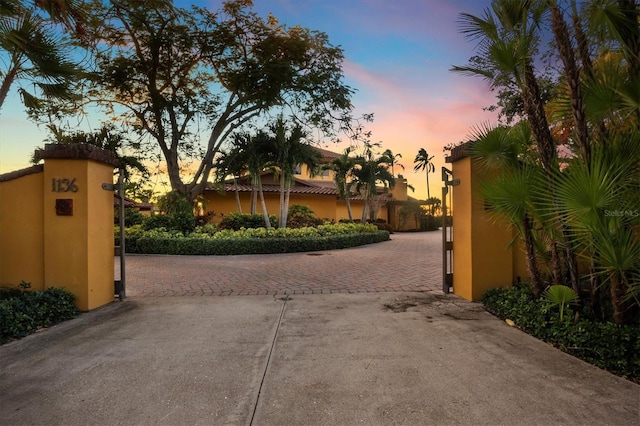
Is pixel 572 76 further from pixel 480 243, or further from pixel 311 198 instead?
pixel 311 198

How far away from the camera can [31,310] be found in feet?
14.1

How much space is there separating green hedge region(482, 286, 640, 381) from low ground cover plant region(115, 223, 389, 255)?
33.0ft

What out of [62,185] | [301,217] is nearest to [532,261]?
[62,185]

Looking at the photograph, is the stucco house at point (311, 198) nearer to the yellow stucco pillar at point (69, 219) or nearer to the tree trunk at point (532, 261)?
the yellow stucco pillar at point (69, 219)

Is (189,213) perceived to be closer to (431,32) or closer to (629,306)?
(431,32)

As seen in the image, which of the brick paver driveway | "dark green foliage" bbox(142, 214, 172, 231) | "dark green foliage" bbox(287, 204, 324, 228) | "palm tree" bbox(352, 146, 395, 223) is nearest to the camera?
the brick paver driveway

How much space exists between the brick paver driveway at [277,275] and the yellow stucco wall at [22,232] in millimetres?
1797

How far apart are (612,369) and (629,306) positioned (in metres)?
0.63

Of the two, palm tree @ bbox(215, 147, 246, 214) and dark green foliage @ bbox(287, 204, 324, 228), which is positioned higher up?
palm tree @ bbox(215, 147, 246, 214)

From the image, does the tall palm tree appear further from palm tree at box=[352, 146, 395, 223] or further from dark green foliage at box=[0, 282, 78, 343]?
palm tree at box=[352, 146, 395, 223]

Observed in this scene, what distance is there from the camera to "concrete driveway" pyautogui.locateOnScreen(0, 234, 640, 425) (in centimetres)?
240

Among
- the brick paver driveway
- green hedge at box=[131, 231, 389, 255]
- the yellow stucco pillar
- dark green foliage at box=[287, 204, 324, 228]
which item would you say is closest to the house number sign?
the yellow stucco pillar

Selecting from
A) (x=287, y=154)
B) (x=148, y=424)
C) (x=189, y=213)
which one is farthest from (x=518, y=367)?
(x=189, y=213)

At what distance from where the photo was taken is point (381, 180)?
23.2 meters
